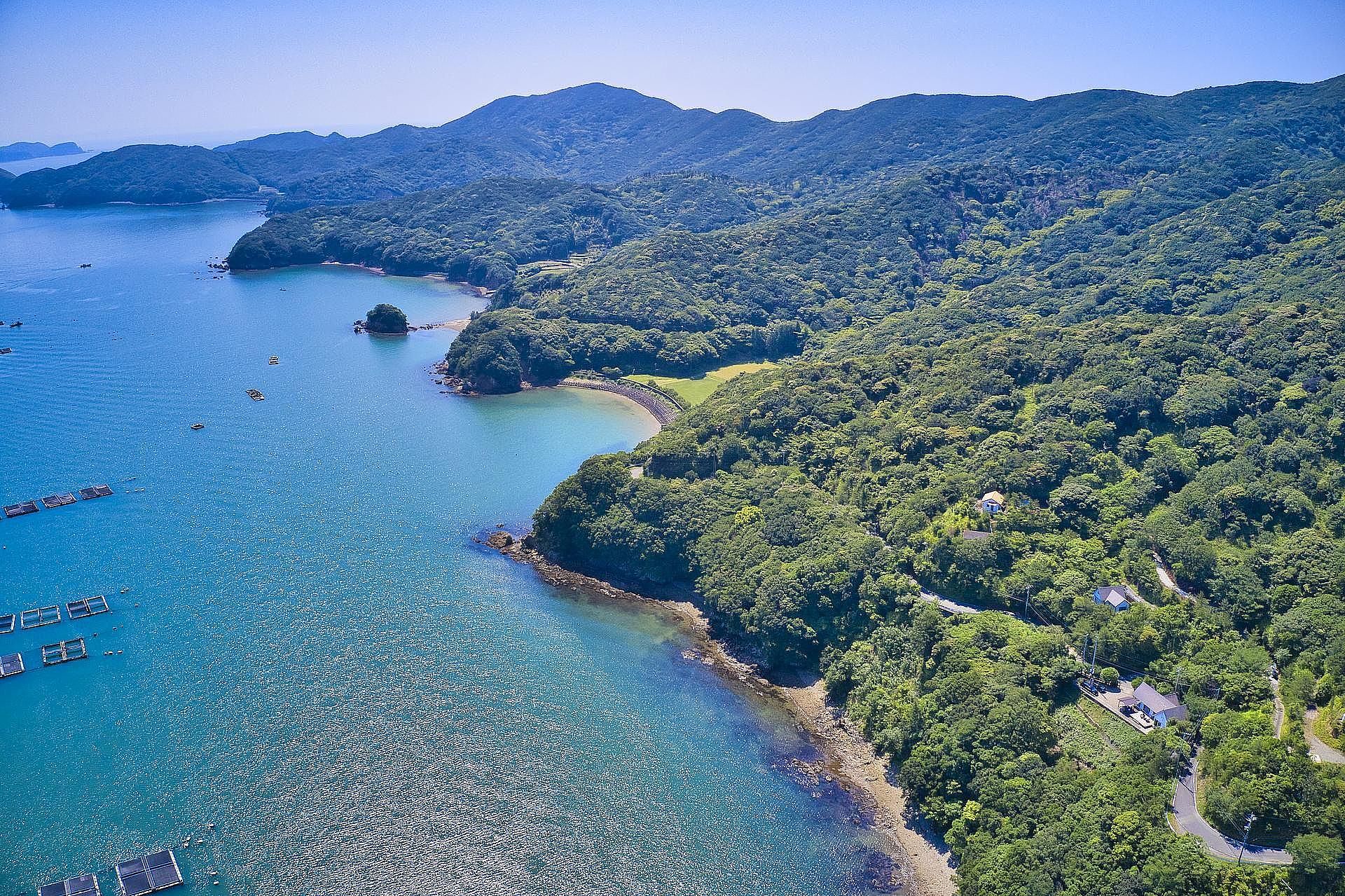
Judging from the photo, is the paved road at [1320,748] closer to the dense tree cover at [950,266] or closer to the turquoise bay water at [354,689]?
the turquoise bay water at [354,689]

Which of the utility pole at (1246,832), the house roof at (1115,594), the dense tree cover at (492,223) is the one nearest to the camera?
the utility pole at (1246,832)

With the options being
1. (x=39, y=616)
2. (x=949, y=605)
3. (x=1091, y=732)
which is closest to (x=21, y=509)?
(x=39, y=616)

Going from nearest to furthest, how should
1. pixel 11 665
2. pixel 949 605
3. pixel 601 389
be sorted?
pixel 949 605, pixel 11 665, pixel 601 389

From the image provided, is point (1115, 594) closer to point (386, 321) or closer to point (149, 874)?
point (149, 874)

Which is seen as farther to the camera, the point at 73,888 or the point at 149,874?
the point at 149,874

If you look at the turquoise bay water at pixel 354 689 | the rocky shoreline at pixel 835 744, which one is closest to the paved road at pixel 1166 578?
the rocky shoreline at pixel 835 744

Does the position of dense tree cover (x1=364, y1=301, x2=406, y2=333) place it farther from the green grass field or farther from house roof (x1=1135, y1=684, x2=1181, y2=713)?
house roof (x1=1135, y1=684, x2=1181, y2=713)

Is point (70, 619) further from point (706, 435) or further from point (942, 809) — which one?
point (942, 809)
